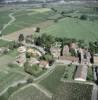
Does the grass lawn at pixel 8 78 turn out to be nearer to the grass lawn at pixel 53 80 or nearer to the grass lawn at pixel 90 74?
the grass lawn at pixel 53 80

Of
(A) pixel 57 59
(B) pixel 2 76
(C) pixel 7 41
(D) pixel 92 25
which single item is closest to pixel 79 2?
(D) pixel 92 25

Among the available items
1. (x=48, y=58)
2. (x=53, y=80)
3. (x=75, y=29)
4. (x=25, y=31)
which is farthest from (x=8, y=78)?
(x=75, y=29)

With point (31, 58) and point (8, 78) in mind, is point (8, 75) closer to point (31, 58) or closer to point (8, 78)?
A: point (8, 78)

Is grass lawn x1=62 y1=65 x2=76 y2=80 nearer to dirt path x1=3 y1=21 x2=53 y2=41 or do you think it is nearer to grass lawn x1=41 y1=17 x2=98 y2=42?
grass lawn x1=41 y1=17 x2=98 y2=42

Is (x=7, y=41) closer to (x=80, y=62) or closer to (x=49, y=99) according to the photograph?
(x=80, y=62)

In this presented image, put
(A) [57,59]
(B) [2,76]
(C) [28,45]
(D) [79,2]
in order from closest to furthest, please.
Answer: (B) [2,76] → (A) [57,59] → (C) [28,45] → (D) [79,2]

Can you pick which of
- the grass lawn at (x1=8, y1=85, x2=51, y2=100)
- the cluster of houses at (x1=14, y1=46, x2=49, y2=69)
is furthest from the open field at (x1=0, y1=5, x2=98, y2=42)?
the grass lawn at (x1=8, y1=85, x2=51, y2=100)
